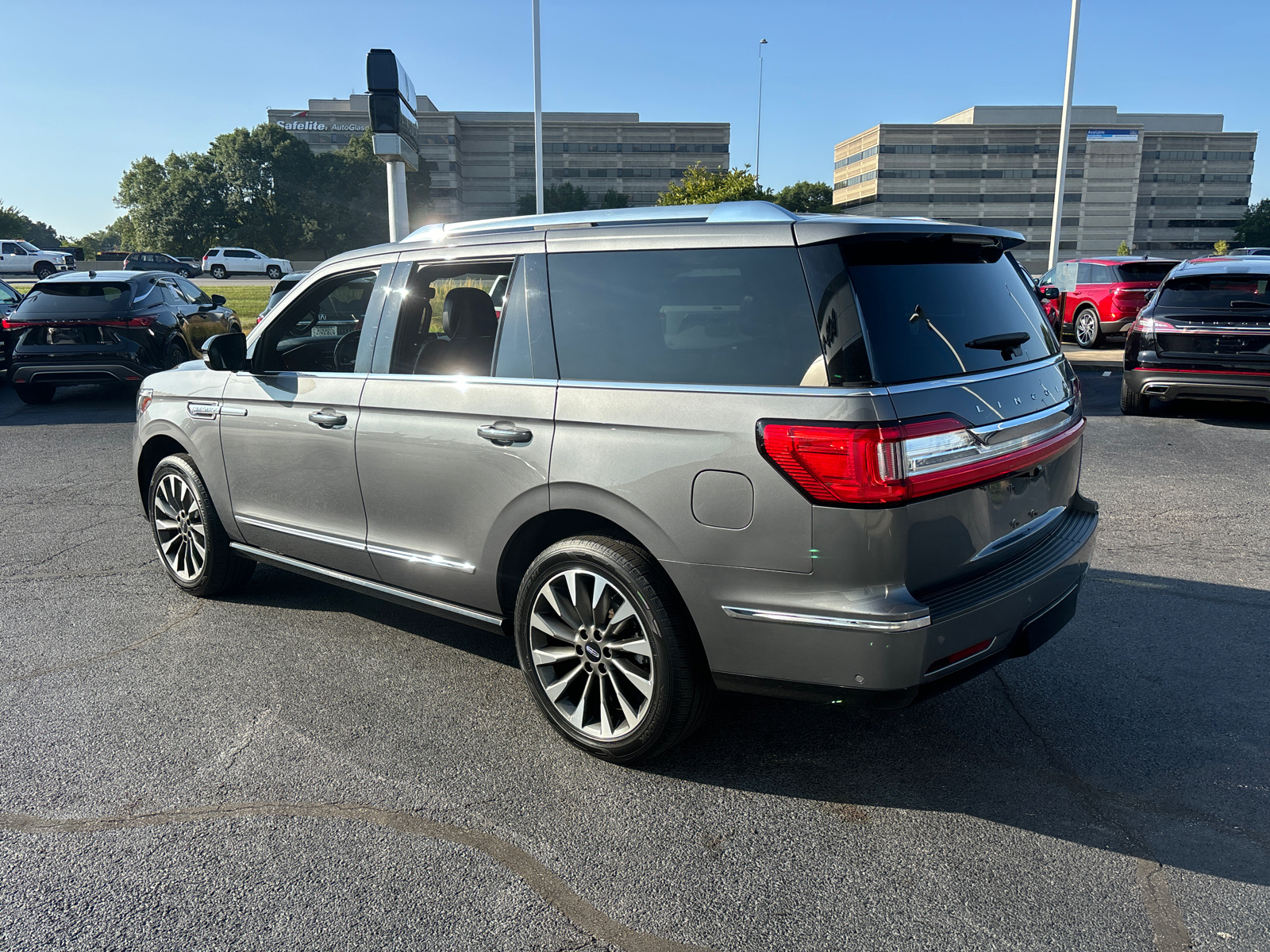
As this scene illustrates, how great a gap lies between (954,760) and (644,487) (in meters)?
1.50

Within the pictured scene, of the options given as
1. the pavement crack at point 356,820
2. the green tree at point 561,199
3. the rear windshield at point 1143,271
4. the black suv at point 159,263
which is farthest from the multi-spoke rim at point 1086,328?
the green tree at point 561,199

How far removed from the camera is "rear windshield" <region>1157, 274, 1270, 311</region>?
31.4ft

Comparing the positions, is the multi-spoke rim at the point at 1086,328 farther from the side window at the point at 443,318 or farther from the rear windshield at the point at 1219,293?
the side window at the point at 443,318

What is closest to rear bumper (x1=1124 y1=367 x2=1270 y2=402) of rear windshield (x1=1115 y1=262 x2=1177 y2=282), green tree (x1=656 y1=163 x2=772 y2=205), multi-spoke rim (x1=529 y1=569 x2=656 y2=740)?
rear windshield (x1=1115 y1=262 x2=1177 y2=282)

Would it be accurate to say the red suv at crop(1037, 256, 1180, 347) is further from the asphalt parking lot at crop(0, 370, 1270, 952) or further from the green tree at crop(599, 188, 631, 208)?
the green tree at crop(599, 188, 631, 208)

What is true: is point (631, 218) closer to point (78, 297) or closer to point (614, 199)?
point (78, 297)

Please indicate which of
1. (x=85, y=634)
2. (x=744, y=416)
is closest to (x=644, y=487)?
(x=744, y=416)

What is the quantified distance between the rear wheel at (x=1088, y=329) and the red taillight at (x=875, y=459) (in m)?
17.0

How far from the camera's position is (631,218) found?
333 cm

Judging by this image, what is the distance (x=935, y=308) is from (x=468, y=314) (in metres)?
1.99

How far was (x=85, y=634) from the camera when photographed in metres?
4.50

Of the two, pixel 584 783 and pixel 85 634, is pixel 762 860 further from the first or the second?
pixel 85 634

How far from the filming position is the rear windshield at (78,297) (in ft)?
39.5

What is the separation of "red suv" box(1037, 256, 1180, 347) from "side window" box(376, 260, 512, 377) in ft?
49.5
